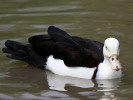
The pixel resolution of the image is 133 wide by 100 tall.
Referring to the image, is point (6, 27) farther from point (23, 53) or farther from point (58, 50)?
point (58, 50)

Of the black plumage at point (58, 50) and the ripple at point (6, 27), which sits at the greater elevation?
the ripple at point (6, 27)

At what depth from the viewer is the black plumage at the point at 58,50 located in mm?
11031

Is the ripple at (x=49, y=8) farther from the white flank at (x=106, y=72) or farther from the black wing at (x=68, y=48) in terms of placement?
the white flank at (x=106, y=72)

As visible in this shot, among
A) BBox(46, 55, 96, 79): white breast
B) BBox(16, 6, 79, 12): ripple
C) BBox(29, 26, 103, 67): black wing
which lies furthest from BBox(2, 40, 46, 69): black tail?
BBox(16, 6, 79, 12): ripple

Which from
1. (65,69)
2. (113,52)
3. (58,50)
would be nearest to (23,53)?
(58,50)

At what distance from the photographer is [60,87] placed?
1090 cm

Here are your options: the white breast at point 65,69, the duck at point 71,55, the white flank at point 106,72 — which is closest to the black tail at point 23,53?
the duck at point 71,55

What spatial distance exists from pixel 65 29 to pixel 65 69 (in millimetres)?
2921

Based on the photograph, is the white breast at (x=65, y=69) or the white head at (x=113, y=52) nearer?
the white head at (x=113, y=52)

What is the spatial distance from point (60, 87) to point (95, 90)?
0.75 meters

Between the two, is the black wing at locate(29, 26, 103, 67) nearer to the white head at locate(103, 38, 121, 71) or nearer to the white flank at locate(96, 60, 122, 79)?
the white flank at locate(96, 60, 122, 79)

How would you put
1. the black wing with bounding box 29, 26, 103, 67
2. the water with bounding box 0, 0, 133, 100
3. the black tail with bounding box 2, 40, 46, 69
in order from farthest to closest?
the black tail with bounding box 2, 40, 46, 69 → the black wing with bounding box 29, 26, 103, 67 → the water with bounding box 0, 0, 133, 100

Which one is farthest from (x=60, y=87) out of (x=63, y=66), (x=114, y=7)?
(x=114, y=7)

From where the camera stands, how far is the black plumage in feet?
36.2
